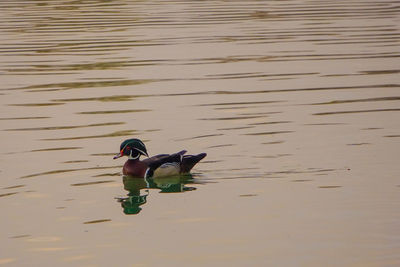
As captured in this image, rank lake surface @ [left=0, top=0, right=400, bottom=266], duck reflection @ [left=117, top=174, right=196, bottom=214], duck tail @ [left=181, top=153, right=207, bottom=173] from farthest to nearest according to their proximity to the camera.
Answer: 1. duck tail @ [left=181, top=153, right=207, bottom=173]
2. duck reflection @ [left=117, top=174, right=196, bottom=214]
3. lake surface @ [left=0, top=0, right=400, bottom=266]

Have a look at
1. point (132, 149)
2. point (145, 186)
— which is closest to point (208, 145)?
point (132, 149)

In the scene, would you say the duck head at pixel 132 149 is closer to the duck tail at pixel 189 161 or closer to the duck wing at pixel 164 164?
the duck wing at pixel 164 164

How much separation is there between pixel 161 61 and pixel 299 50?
3.94 m

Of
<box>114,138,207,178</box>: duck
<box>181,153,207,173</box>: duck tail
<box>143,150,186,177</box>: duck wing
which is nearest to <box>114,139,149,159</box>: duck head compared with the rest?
<box>114,138,207,178</box>: duck

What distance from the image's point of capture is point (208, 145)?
655 inches

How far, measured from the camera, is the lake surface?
37.6 feet

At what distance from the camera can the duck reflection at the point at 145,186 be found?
1366 cm

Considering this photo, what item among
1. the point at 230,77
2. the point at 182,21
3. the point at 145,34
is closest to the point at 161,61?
the point at 230,77

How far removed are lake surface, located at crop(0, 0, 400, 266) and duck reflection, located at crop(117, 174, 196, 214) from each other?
4 centimetres

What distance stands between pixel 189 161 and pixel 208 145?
1.75m

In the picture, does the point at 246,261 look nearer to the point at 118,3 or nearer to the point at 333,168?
the point at 333,168

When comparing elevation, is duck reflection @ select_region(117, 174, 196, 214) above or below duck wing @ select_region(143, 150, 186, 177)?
below

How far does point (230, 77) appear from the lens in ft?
78.4

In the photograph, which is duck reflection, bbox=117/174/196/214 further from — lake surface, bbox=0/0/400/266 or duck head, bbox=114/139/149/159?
duck head, bbox=114/139/149/159
